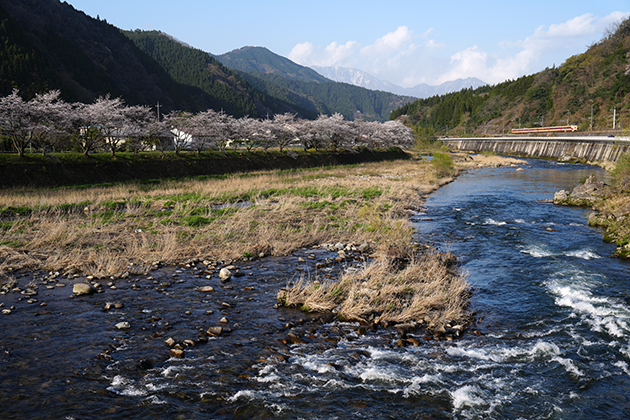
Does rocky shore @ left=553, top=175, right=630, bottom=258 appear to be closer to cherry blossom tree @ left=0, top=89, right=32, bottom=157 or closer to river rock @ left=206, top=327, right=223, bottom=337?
river rock @ left=206, top=327, right=223, bottom=337

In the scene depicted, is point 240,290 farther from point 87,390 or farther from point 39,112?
point 39,112

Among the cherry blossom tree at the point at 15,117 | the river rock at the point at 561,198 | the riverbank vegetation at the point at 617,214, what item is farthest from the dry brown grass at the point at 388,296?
the cherry blossom tree at the point at 15,117

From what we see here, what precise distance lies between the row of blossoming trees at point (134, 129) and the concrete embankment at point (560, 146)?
37.3 meters

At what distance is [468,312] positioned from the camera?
1165 centimetres

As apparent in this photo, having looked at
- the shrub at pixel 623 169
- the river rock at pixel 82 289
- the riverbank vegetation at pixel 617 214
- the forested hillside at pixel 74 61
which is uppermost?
the forested hillside at pixel 74 61

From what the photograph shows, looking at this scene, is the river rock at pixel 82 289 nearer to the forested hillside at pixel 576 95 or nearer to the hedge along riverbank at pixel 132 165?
the hedge along riverbank at pixel 132 165

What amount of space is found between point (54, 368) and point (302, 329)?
18.7 ft

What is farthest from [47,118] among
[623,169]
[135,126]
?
[623,169]

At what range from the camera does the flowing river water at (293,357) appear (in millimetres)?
7441

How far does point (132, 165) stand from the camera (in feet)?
155

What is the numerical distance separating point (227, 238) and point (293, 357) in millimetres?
10833

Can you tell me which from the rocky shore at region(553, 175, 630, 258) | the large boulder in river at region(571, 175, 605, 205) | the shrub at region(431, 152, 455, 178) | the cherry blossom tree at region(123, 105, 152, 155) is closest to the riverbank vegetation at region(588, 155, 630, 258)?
the rocky shore at region(553, 175, 630, 258)

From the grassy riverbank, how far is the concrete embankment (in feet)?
141

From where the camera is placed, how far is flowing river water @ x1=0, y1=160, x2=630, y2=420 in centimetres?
744
